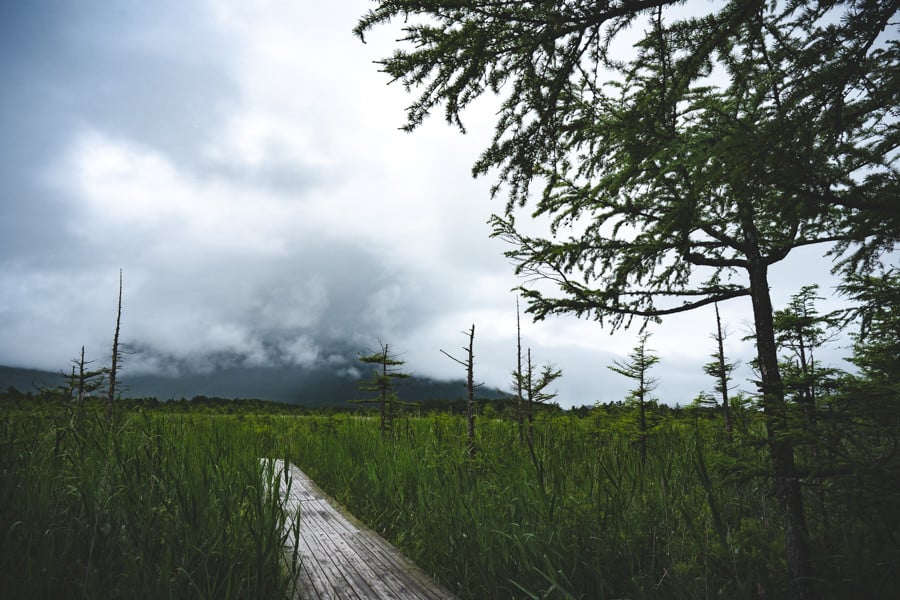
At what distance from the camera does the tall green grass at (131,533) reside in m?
2.19

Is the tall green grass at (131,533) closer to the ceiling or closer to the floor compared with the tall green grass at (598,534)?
closer to the ceiling

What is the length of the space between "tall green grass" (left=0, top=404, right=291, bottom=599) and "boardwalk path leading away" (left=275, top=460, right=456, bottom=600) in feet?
0.77

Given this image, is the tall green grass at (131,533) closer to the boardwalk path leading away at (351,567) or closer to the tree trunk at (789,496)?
the boardwalk path leading away at (351,567)

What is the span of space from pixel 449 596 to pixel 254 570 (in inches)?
51.0

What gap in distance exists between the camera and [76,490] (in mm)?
2770

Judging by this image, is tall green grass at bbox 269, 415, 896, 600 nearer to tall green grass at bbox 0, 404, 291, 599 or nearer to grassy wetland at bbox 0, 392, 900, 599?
grassy wetland at bbox 0, 392, 900, 599

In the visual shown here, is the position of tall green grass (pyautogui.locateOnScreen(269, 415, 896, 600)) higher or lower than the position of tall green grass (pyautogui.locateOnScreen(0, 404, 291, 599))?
lower

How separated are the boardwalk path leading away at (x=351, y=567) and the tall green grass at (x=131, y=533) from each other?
24cm

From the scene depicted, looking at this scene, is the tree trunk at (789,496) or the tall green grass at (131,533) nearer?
the tall green grass at (131,533)

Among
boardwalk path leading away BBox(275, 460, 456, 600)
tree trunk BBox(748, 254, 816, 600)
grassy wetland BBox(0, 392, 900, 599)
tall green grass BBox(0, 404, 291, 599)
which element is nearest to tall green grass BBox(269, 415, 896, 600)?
grassy wetland BBox(0, 392, 900, 599)

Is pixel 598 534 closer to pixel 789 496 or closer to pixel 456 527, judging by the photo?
pixel 456 527

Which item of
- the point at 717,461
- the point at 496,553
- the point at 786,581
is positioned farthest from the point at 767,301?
the point at 496,553

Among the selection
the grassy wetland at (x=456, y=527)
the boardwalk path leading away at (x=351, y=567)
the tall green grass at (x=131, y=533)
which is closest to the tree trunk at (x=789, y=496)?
the grassy wetland at (x=456, y=527)

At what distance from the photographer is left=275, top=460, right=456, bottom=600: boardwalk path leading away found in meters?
2.71
